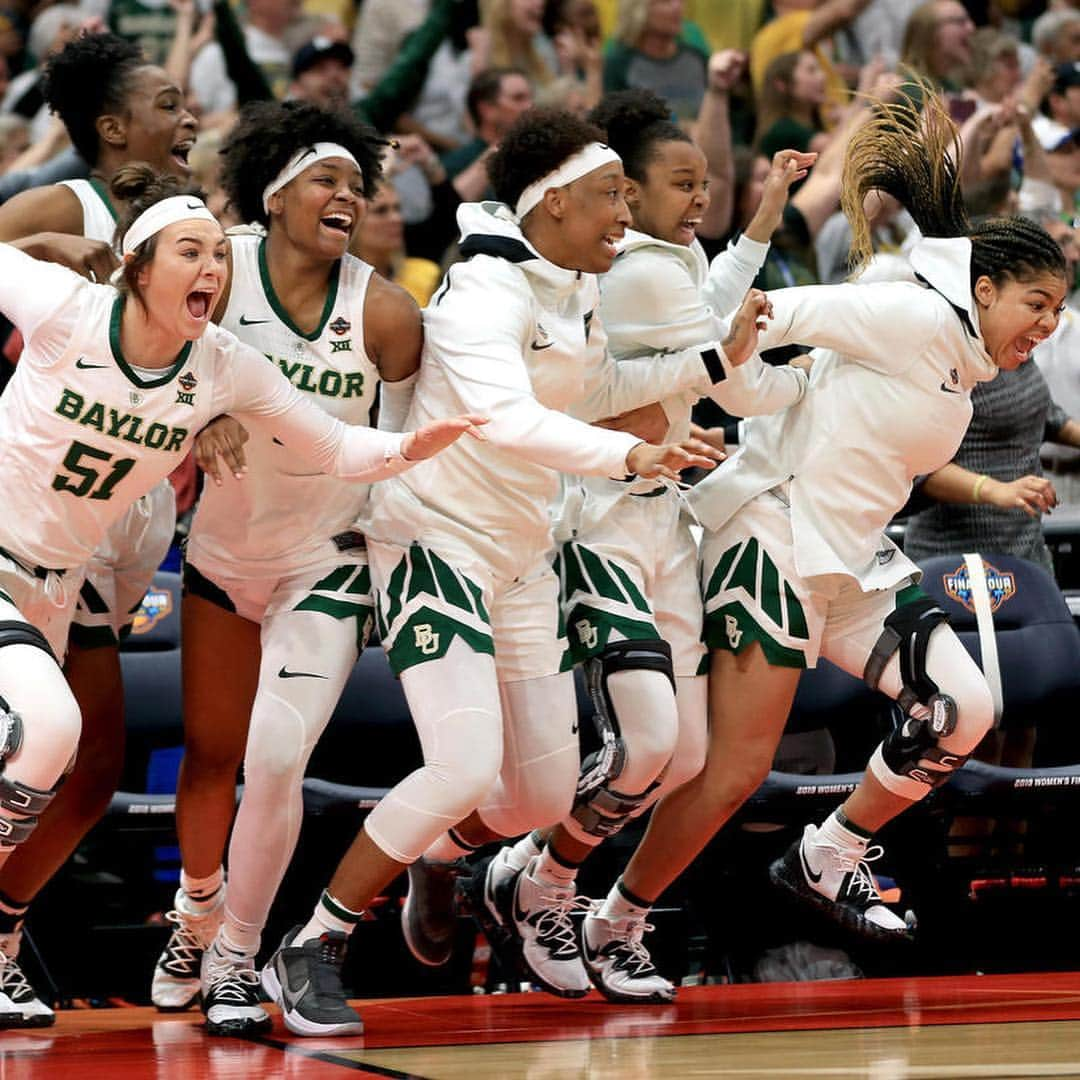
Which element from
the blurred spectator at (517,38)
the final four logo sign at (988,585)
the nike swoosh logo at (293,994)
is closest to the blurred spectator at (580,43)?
the blurred spectator at (517,38)

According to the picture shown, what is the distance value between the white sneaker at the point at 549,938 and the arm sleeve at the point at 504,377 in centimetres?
133

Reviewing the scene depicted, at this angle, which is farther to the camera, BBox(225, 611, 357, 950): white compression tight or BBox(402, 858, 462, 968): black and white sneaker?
BBox(402, 858, 462, 968): black and white sneaker

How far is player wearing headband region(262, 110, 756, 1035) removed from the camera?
14.5 ft

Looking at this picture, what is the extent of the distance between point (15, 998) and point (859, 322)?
8.46ft

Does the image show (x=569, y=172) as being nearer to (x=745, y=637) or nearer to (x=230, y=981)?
(x=745, y=637)

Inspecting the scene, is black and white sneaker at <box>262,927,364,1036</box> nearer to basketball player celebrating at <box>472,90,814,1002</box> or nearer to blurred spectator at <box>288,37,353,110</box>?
basketball player celebrating at <box>472,90,814,1002</box>

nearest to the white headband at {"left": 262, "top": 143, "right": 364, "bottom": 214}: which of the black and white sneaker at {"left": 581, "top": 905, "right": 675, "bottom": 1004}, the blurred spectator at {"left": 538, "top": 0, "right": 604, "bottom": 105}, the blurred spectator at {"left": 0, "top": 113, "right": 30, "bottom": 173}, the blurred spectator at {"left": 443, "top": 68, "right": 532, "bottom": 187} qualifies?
the black and white sneaker at {"left": 581, "top": 905, "right": 675, "bottom": 1004}

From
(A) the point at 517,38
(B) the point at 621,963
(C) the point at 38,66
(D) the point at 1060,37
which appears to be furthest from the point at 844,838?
(C) the point at 38,66

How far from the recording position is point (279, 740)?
4492 mm

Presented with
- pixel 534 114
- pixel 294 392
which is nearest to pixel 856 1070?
pixel 294 392

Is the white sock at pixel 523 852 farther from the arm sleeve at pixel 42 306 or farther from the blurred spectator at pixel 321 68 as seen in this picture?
the blurred spectator at pixel 321 68

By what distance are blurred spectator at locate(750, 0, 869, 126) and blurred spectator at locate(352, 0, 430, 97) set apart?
157 centimetres

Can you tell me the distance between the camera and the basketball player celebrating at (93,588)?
15.7 ft

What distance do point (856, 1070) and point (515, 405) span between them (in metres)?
1.51
